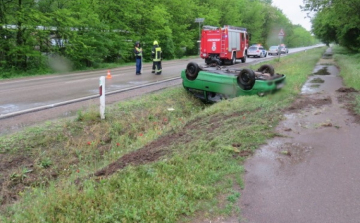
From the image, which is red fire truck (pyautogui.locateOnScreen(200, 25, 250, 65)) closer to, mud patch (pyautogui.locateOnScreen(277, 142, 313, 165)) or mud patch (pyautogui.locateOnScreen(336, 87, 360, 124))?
mud patch (pyautogui.locateOnScreen(336, 87, 360, 124))

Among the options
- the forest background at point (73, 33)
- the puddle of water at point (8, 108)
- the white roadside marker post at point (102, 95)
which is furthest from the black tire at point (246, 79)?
the forest background at point (73, 33)

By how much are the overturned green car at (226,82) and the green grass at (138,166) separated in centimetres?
33

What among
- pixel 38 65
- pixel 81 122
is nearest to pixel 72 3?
pixel 38 65

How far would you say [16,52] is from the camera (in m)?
17.7

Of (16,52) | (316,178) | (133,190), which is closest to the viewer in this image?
(133,190)

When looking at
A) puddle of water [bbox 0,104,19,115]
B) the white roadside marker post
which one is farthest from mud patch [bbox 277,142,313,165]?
puddle of water [bbox 0,104,19,115]

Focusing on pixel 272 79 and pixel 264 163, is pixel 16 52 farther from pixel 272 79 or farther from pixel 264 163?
pixel 264 163

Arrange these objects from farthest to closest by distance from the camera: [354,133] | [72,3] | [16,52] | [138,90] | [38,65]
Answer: [72,3] < [38,65] < [16,52] < [138,90] < [354,133]

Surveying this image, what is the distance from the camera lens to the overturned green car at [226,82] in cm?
873

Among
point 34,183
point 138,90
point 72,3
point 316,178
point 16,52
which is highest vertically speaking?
point 72,3

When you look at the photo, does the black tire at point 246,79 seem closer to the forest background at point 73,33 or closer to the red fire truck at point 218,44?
the forest background at point 73,33

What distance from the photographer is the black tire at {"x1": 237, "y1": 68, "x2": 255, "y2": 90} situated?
28.2ft

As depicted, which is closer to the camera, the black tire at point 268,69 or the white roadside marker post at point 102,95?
the white roadside marker post at point 102,95

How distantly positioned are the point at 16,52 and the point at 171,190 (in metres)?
17.4
